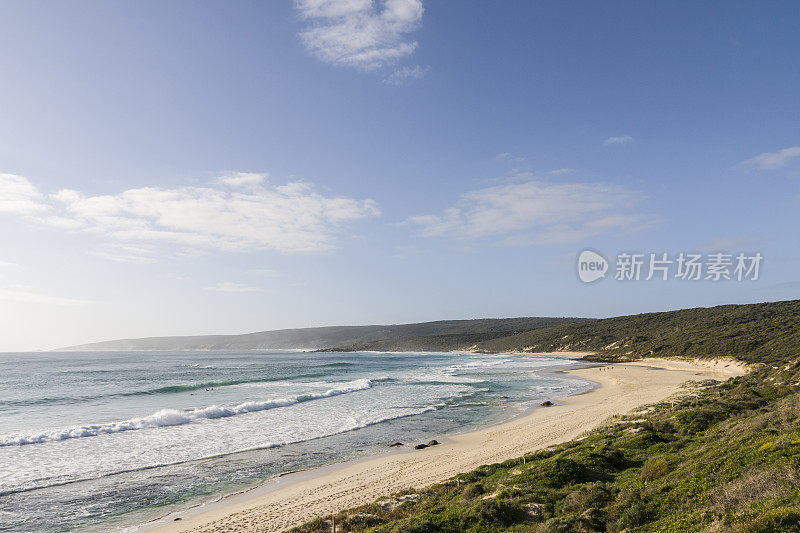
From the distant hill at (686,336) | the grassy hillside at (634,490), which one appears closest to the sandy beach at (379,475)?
the grassy hillside at (634,490)

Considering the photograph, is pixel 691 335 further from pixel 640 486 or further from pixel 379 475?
pixel 640 486

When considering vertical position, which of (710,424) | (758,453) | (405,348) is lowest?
(405,348)

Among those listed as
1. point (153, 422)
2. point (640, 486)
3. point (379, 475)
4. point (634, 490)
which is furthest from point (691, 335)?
point (153, 422)

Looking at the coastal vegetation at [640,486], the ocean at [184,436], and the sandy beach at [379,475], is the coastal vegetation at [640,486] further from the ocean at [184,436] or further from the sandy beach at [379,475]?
the ocean at [184,436]

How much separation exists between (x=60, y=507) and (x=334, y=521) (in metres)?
9.32

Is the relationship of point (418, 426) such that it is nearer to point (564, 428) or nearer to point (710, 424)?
point (564, 428)

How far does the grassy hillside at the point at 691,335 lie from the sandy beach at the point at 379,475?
32273mm

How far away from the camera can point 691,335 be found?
232 feet

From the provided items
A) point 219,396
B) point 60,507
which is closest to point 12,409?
point 219,396

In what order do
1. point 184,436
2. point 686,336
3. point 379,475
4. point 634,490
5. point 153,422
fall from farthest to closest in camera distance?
point 686,336, point 153,422, point 184,436, point 379,475, point 634,490

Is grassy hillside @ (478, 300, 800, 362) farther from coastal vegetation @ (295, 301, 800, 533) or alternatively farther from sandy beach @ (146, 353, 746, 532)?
coastal vegetation @ (295, 301, 800, 533)

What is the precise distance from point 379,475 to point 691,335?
73.4 metres

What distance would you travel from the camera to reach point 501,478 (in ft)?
41.5

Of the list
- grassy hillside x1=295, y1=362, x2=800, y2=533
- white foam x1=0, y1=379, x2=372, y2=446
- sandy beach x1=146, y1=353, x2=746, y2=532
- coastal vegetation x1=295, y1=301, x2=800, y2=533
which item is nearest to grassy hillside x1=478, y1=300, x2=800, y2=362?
sandy beach x1=146, y1=353, x2=746, y2=532
